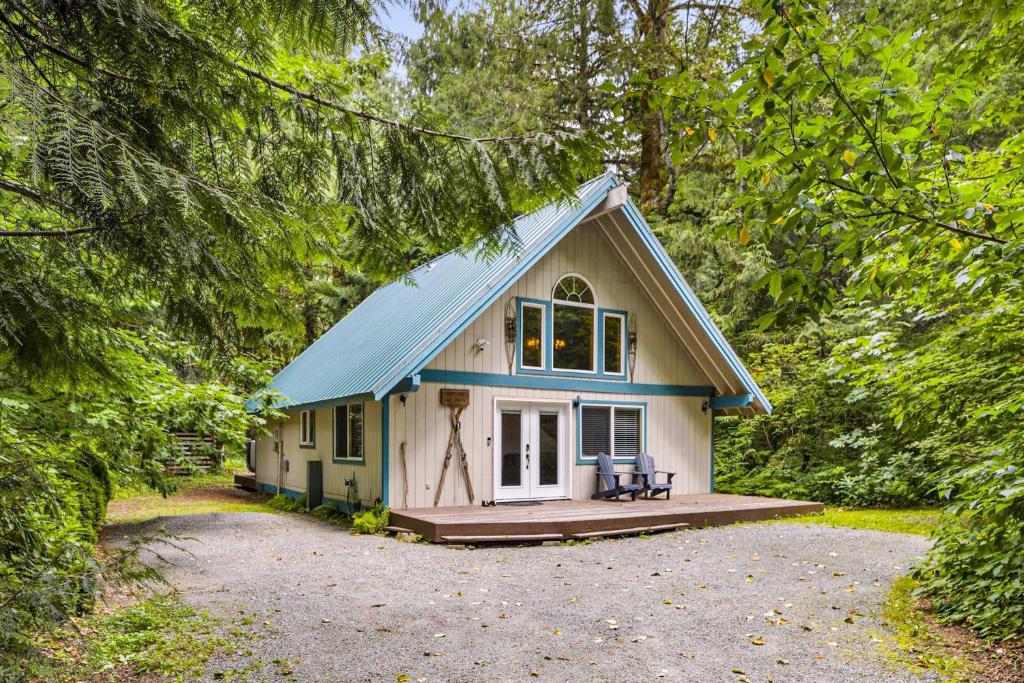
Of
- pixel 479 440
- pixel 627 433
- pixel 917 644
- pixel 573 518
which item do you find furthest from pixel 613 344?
pixel 917 644

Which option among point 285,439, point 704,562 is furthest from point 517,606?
point 285,439

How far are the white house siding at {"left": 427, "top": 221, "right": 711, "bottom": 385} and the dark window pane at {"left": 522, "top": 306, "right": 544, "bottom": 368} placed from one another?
299 mm

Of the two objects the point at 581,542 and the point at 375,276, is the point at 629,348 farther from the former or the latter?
the point at 375,276

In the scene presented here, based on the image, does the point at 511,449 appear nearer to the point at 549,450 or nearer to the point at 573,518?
the point at 549,450

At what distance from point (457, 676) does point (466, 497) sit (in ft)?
24.8

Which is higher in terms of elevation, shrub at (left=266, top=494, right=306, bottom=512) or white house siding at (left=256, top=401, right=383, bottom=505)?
white house siding at (left=256, top=401, right=383, bottom=505)

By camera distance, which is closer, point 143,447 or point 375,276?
point 375,276

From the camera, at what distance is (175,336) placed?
3.24 meters

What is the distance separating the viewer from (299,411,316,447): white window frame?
599 inches

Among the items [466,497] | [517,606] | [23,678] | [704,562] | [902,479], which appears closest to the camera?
[23,678]

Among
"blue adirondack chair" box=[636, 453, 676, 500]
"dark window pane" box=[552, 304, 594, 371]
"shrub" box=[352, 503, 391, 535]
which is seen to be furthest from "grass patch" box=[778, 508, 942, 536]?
"shrub" box=[352, 503, 391, 535]

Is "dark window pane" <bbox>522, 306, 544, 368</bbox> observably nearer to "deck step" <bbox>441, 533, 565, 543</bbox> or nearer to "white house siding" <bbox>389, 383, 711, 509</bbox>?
"white house siding" <bbox>389, 383, 711, 509</bbox>

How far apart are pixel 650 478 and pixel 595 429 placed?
135cm

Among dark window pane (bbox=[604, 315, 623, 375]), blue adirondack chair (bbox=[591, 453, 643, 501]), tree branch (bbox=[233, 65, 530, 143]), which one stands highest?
tree branch (bbox=[233, 65, 530, 143])
